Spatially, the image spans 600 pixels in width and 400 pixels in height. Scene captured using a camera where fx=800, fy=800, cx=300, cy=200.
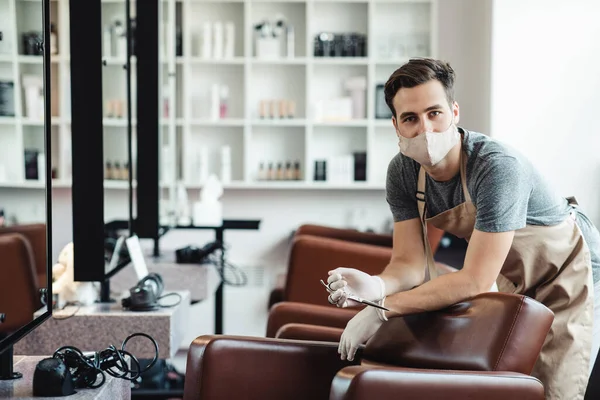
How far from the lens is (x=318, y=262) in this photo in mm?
3186

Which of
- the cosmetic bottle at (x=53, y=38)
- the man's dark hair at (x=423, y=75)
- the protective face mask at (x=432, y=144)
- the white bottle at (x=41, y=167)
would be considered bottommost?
the white bottle at (x=41, y=167)

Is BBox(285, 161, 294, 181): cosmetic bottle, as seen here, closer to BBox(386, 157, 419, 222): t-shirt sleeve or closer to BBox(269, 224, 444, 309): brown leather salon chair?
BBox(269, 224, 444, 309): brown leather salon chair

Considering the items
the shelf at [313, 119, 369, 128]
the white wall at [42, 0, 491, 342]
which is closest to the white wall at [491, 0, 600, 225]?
the shelf at [313, 119, 369, 128]

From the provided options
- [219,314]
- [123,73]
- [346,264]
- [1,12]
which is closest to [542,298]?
[346,264]

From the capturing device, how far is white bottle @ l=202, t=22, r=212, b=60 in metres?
5.27

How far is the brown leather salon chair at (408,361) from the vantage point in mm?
1699

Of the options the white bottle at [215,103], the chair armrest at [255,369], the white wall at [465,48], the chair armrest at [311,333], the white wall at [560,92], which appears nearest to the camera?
the chair armrest at [255,369]

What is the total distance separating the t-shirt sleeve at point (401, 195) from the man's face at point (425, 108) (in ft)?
0.65

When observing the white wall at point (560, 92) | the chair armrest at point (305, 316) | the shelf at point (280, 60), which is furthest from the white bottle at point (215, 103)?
the chair armrest at point (305, 316)

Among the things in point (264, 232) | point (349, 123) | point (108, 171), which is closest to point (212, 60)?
point (349, 123)

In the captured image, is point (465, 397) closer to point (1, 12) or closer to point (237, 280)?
point (1, 12)

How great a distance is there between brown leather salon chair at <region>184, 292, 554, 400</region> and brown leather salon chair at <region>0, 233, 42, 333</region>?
45 centimetres

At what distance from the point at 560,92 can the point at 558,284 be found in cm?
284

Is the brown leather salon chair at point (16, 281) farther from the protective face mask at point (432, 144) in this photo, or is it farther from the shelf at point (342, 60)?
the shelf at point (342, 60)
